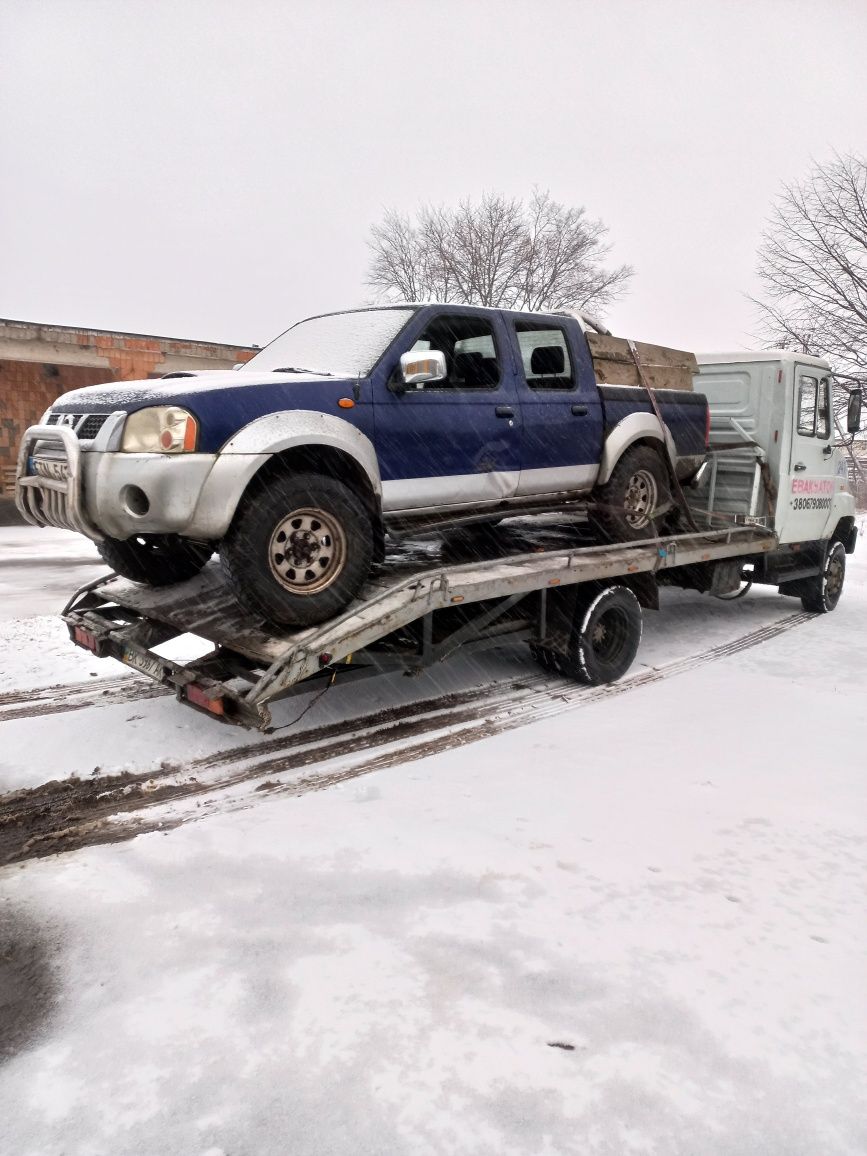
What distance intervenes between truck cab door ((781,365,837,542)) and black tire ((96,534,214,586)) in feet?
18.4

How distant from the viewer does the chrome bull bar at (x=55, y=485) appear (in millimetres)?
4043

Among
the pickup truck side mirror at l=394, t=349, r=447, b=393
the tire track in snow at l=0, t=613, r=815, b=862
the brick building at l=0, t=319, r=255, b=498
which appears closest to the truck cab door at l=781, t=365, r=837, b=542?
the tire track in snow at l=0, t=613, r=815, b=862

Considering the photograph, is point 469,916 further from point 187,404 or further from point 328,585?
point 187,404

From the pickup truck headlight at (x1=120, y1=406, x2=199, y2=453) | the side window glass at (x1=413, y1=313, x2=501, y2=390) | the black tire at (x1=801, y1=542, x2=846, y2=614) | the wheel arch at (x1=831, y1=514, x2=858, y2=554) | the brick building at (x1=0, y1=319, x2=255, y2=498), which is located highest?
the brick building at (x1=0, y1=319, x2=255, y2=498)

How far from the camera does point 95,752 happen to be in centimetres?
459

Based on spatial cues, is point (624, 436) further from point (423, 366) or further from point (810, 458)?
point (810, 458)

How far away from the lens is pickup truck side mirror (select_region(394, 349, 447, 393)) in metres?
4.36

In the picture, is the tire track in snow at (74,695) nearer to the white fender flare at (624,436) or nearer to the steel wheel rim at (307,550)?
the steel wheel rim at (307,550)

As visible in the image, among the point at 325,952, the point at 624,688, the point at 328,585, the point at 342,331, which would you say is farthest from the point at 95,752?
the point at 624,688

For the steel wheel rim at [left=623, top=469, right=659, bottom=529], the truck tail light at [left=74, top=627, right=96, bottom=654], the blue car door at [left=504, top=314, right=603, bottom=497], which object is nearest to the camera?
the truck tail light at [left=74, top=627, right=96, bottom=654]

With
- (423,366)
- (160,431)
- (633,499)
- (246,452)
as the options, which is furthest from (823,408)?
(160,431)

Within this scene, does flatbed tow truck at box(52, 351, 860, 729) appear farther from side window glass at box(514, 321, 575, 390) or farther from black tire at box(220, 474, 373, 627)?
side window glass at box(514, 321, 575, 390)

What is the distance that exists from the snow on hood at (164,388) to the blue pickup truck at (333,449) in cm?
2

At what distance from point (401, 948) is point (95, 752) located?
8.31ft
